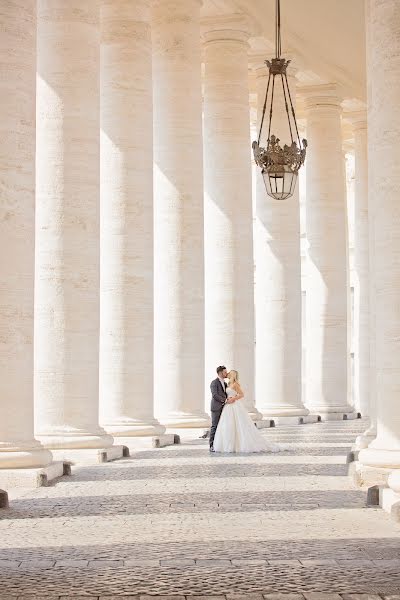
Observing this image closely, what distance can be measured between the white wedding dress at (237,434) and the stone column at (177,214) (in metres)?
13.4

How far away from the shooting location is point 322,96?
179m

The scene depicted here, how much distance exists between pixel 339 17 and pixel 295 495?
255 ft

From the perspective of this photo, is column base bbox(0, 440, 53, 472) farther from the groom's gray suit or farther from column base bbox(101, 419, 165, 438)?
the groom's gray suit

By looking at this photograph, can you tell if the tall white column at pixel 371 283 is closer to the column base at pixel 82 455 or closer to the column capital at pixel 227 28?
the column base at pixel 82 455

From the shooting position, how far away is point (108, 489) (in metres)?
76.7

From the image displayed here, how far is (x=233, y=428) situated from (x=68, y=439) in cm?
2534

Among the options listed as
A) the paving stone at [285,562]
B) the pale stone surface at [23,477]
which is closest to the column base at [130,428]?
the pale stone surface at [23,477]

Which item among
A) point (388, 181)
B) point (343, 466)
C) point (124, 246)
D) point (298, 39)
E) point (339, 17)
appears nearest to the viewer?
point (388, 181)

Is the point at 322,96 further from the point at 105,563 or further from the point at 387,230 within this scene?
the point at 105,563

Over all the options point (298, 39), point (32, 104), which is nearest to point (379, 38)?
point (32, 104)

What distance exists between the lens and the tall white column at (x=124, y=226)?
11150 cm

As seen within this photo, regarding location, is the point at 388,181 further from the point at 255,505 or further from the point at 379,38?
the point at 255,505

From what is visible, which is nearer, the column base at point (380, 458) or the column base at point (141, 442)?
the column base at point (380, 458)

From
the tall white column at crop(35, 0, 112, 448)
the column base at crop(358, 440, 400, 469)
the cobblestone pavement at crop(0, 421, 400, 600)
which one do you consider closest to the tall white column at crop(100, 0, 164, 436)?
the tall white column at crop(35, 0, 112, 448)
